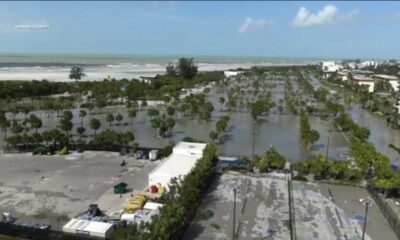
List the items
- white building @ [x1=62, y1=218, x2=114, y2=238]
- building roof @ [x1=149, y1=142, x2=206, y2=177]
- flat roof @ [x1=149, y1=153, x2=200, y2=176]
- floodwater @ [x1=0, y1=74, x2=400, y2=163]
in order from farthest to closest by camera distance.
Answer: floodwater @ [x1=0, y1=74, x2=400, y2=163] → building roof @ [x1=149, y1=142, x2=206, y2=177] → flat roof @ [x1=149, y1=153, x2=200, y2=176] → white building @ [x1=62, y1=218, x2=114, y2=238]

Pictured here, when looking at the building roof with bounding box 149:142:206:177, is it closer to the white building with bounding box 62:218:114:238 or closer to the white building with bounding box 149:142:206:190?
the white building with bounding box 149:142:206:190

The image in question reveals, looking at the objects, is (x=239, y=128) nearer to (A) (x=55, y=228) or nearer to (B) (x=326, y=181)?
(B) (x=326, y=181)

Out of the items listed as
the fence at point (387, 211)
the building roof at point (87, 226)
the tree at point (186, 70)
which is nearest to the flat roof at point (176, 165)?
the building roof at point (87, 226)

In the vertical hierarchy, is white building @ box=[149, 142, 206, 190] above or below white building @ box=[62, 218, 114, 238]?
above

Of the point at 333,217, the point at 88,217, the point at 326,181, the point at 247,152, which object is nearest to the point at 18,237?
the point at 88,217

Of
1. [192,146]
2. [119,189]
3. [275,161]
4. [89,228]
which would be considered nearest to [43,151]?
[119,189]

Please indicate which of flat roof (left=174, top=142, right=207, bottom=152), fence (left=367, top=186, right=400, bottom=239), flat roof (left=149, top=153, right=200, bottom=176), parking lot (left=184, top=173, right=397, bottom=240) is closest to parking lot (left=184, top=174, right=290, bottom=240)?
parking lot (left=184, top=173, right=397, bottom=240)
